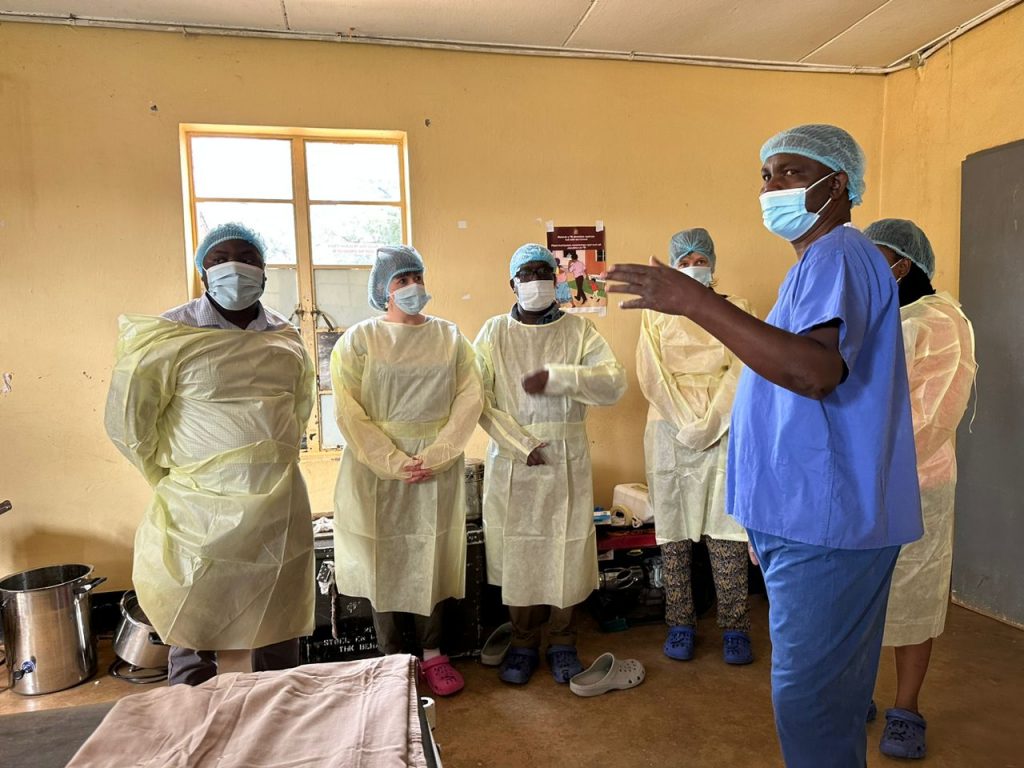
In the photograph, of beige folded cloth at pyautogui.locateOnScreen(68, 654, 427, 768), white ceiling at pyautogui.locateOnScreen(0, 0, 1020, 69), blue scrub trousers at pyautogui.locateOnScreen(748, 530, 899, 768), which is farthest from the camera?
white ceiling at pyautogui.locateOnScreen(0, 0, 1020, 69)

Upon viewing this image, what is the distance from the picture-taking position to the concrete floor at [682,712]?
212 cm

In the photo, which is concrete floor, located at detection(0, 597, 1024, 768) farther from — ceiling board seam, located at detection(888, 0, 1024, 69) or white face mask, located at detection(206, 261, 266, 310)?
ceiling board seam, located at detection(888, 0, 1024, 69)

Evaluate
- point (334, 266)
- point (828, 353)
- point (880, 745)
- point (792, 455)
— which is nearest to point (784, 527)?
point (792, 455)

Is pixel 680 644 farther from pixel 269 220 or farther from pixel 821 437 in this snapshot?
pixel 269 220

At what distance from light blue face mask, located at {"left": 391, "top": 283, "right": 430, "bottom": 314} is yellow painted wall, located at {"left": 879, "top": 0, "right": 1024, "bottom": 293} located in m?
2.64

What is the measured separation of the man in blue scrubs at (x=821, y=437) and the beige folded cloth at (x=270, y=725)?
736 mm

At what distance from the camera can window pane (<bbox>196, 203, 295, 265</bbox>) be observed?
3.22 meters

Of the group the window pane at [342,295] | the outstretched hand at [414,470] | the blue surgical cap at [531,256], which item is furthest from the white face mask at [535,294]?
the window pane at [342,295]

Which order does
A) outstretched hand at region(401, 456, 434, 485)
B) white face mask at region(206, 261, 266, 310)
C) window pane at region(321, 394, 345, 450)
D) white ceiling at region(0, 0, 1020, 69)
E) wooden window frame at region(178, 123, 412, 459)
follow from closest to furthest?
white face mask at region(206, 261, 266, 310) < outstretched hand at region(401, 456, 434, 485) < white ceiling at region(0, 0, 1020, 69) < wooden window frame at region(178, 123, 412, 459) < window pane at region(321, 394, 345, 450)

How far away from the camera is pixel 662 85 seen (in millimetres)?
3463

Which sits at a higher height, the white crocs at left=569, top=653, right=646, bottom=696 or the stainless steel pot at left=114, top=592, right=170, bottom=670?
the stainless steel pot at left=114, top=592, right=170, bottom=670

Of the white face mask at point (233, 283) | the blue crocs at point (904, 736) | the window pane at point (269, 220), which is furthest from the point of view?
the window pane at point (269, 220)

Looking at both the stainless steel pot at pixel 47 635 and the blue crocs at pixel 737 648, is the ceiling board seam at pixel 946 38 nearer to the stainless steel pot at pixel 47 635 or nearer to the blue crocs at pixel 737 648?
the blue crocs at pixel 737 648

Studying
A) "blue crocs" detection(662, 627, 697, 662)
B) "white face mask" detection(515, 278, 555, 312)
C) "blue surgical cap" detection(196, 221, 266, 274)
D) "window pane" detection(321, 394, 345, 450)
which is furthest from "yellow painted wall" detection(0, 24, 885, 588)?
"blue surgical cap" detection(196, 221, 266, 274)
